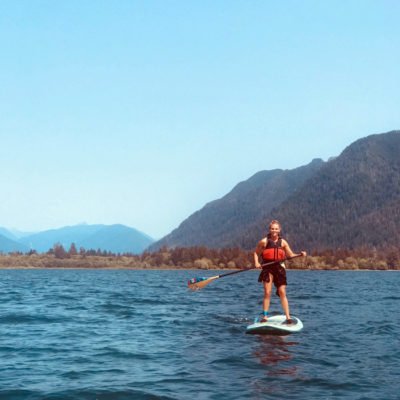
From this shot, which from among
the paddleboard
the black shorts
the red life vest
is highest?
the red life vest

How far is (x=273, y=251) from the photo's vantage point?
1772 cm

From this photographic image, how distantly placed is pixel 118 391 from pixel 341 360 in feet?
18.6

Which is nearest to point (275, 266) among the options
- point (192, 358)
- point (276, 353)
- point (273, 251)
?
point (273, 251)

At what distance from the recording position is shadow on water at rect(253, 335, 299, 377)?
1119 centimetres

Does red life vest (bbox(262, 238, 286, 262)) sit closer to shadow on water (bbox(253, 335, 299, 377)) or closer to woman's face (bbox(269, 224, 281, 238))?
woman's face (bbox(269, 224, 281, 238))

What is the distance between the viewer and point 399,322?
19.9 m

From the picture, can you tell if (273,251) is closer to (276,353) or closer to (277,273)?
(277,273)

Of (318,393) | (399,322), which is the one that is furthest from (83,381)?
(399,322)

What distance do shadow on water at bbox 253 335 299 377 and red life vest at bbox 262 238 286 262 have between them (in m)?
2.66

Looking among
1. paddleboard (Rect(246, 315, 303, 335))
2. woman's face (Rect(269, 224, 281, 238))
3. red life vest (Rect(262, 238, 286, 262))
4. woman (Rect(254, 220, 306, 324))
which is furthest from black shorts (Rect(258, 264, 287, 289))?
paddleboard (Rect(246, 315, 303, 335))

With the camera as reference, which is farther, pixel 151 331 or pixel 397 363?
pixel 151 331

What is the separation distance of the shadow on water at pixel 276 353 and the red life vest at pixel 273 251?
2663mm

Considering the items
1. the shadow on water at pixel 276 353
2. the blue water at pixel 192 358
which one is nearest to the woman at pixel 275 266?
the blue water at pixel 192 358

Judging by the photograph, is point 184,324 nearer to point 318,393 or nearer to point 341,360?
point 341,360
